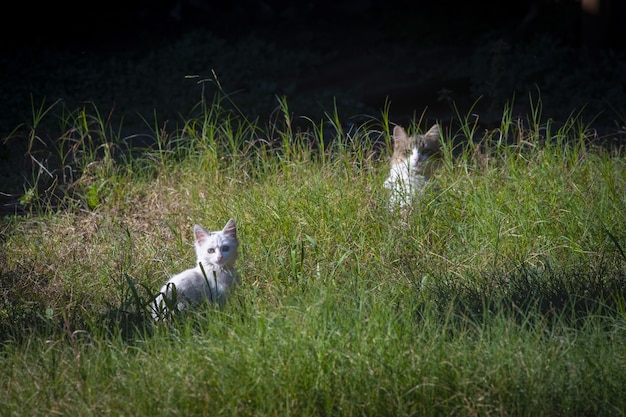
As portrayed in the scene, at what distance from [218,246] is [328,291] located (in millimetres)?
642

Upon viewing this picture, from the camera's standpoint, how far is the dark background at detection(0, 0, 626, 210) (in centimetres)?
741

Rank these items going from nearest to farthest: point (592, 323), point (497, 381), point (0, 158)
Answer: point (497, 381) < point (592, 323) < point (0, 158)

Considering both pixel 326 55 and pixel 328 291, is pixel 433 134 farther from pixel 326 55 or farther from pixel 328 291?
pixel 326 55

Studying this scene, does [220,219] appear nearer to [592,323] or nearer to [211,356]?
[211,356]

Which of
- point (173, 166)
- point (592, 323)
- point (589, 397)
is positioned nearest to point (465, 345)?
point (589, 397)

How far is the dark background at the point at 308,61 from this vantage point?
741cm

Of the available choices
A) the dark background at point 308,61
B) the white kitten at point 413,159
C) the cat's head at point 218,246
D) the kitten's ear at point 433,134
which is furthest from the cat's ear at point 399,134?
the cat's head at point 218,246

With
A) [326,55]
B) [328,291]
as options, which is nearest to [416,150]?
[328,291]

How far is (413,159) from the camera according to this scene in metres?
4.85

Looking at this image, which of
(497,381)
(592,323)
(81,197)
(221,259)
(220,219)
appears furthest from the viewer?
(81,197)

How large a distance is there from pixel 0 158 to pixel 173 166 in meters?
1.67

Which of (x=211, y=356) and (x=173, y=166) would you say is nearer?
(x=211, y=356)

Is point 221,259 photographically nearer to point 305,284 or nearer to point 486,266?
point 305,284

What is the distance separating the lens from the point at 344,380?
2805mm
